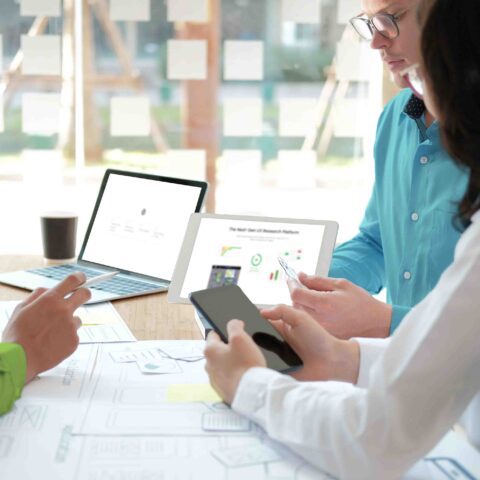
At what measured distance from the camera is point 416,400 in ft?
3.12

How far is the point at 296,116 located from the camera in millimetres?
2926

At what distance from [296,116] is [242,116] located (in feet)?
0.61

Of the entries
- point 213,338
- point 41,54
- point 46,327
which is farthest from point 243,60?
point 213,338

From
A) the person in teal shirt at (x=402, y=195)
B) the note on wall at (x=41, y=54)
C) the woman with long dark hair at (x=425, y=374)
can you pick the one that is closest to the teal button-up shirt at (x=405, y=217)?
the person in teal shirt at (x=402, y=195)

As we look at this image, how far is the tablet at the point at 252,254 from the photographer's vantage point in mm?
1681

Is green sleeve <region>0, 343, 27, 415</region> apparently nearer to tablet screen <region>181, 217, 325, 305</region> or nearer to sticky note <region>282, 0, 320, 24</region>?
tablet screen <region>181, 217, 325, 305</region>

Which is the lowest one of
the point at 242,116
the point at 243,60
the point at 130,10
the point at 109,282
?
the point at 109,282

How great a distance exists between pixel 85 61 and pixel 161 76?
252mm

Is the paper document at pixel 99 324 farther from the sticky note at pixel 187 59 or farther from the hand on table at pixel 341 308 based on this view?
the sticky note at pixel 187 59

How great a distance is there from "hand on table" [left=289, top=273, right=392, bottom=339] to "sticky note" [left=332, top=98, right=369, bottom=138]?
4.97ft

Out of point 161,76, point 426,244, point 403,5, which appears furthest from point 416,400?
point 161,76

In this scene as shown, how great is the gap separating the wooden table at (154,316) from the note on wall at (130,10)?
120cm

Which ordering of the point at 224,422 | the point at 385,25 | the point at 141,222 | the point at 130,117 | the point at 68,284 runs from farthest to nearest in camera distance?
the point at 130,117, the point at 141,222, the point at 385,25, the point at 68,284, the point at 224,422

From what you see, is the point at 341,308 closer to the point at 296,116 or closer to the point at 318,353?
the point at 318,353
